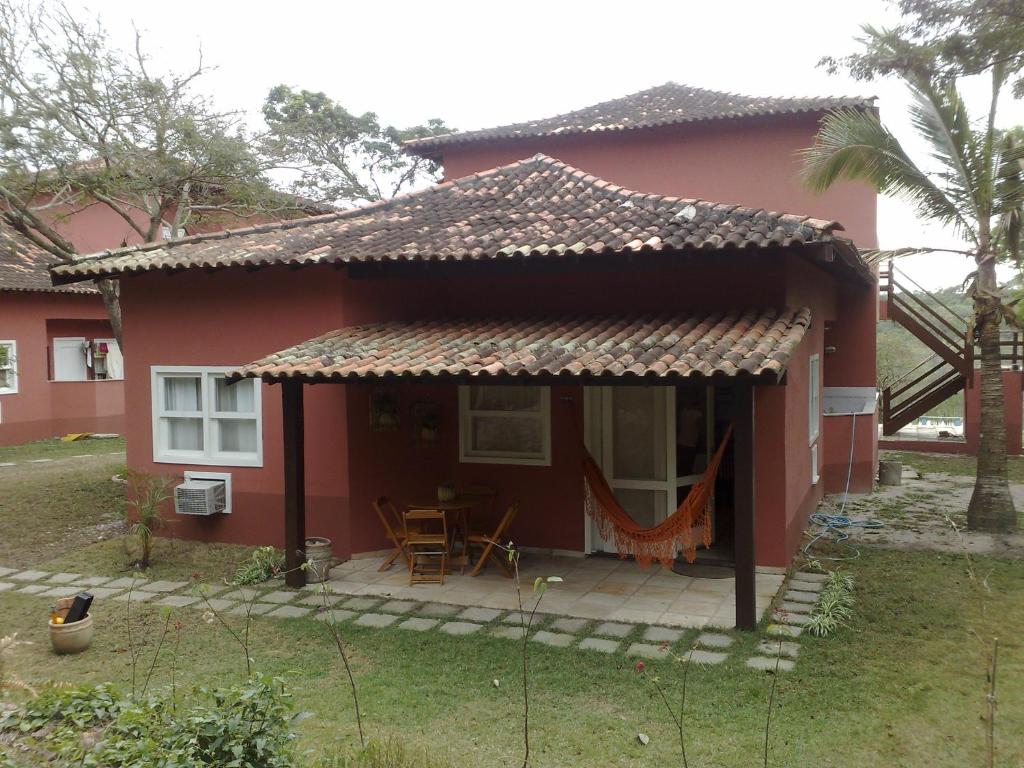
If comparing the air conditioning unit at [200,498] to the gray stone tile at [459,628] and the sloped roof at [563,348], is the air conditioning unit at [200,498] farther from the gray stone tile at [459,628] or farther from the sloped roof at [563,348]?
the gray stone tile at [459,628]

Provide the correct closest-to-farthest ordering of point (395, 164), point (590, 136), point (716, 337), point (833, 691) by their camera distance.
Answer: point (833, 691) → point (716, 337) → point (590, 136) → point (395, 164)

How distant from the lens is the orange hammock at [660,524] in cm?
771

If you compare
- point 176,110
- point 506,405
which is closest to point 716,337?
point 506,405

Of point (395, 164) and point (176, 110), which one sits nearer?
point (176, 110)

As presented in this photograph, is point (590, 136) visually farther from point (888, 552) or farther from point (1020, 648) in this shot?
point (1020, 648)

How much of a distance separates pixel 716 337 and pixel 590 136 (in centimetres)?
915

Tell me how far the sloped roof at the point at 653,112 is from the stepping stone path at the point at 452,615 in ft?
28.8

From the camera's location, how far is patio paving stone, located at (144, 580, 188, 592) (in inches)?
328

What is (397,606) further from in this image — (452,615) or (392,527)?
(392,527)

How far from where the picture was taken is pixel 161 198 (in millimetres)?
14930

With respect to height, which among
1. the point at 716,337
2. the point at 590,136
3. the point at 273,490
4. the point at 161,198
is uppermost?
the point at 590,136

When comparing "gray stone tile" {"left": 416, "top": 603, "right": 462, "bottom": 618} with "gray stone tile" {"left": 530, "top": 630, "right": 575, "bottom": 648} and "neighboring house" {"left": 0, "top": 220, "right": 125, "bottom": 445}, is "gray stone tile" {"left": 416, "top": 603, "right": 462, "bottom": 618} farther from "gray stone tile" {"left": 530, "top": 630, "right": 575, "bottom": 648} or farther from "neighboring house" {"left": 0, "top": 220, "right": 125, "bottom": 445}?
"neighboring house" {"left": 0, "top": 220, "right": 125, "bottom": 445}

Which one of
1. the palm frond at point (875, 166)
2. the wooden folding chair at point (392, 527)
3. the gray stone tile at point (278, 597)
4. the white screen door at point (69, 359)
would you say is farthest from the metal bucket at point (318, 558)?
the white screen door at point (69, 359)

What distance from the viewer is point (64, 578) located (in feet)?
28.9
